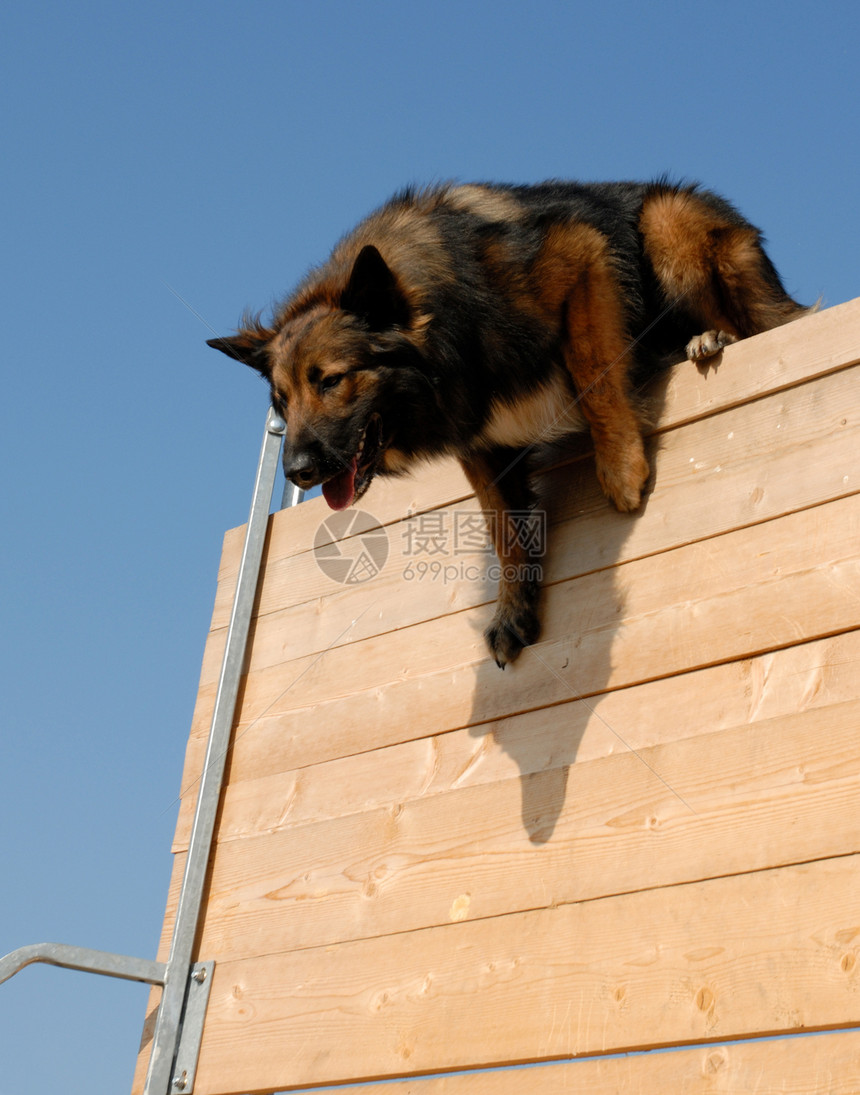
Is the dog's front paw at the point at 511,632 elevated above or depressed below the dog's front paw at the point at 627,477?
below

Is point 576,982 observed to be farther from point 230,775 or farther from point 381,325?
point 381,325

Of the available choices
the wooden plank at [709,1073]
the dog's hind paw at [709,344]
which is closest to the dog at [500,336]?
the dog's hind paw at [709,344]

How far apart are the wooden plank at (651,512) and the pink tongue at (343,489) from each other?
0.42 m

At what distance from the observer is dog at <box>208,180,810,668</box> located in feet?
9.61

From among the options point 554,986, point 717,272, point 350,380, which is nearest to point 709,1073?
point 554,986

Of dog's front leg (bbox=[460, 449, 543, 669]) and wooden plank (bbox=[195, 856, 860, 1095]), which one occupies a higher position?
dog's front leg (bbox=[460, 449, 543, 669])

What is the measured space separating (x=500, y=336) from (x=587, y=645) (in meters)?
0.96

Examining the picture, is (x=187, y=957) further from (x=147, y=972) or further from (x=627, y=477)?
(x=627, y=477)

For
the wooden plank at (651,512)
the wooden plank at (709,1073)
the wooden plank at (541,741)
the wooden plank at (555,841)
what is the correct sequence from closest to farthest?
the wooden plank at (709,1073)
the wooden plank at (555,841)
the wooden plank at (541,741)
the wooden plank at (651,512)

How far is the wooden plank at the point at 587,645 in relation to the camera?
7.64ft

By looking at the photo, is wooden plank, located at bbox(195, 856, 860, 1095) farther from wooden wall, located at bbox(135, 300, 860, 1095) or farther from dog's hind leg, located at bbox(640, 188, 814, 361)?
dog's hind leg, located at bbox(640, 188, 814, 361)

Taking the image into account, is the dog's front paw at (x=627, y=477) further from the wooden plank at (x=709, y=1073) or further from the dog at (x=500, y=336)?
the wooden plank at (x=709, y=1073)

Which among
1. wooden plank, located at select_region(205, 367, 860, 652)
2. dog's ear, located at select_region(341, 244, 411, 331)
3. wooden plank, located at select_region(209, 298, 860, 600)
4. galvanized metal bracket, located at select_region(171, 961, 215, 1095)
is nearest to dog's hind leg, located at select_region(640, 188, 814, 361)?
wooden plank, located at select_region(209, 298, 860, 600)

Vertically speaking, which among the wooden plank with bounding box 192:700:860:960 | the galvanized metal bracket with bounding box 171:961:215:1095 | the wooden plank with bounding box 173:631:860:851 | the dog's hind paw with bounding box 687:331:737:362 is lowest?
the galvanized metal bracket with bounding box 171:961:215:1095
